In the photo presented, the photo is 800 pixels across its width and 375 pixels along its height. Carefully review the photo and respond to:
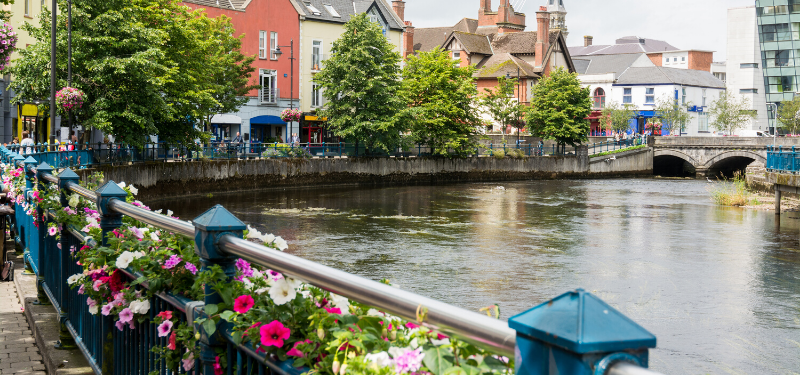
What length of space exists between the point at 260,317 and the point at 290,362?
0.23 metres

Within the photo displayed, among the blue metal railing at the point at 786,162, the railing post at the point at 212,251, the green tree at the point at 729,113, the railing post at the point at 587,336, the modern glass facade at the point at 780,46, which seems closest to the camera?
the railing post at the point at 587,336

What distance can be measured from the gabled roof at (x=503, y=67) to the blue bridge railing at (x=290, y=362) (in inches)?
2795

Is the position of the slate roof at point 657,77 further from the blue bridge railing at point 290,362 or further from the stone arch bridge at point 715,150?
the blue bridge railing at point 290,362

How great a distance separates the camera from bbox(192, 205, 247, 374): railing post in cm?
317

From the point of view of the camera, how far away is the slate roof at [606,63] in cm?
9419

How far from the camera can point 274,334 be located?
103 inches

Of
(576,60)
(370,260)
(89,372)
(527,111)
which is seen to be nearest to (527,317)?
(89,372)

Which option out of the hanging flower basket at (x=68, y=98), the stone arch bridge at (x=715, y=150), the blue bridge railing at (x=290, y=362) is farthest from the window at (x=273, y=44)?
the blue bridge railing at (x=290, y=362)

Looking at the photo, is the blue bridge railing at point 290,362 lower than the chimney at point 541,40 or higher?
lower

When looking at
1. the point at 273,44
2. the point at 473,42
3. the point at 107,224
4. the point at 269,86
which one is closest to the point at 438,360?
the point at 107,224

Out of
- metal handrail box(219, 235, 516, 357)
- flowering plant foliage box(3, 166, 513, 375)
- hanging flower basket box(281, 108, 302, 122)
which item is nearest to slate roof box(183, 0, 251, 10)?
hanging flower basket box(281, 108, 302, 122)

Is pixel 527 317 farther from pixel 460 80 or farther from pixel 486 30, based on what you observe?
pixel 486 30

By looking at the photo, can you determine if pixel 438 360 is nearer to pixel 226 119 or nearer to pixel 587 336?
pixel 587 336

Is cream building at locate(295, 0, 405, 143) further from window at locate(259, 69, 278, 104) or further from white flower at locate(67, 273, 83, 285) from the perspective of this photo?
white flower at locate(67, 273, 83, 285)
